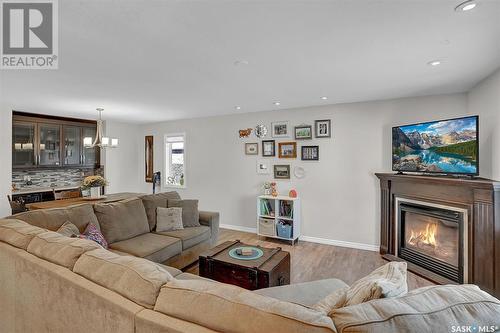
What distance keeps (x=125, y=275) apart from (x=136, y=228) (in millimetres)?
2172

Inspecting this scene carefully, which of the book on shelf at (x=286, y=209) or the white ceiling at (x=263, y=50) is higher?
the white ceiling at (x=263, y=50)

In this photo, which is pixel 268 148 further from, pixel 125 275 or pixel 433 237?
pixel 125 275

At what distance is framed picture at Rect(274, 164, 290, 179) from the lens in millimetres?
4496

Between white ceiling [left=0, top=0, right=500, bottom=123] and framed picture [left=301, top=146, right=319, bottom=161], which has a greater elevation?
white ceiling [left=0, top=0, right=500, bottom=123]

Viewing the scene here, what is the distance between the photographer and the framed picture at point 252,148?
480cm

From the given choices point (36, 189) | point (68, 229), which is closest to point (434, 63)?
point (68, 229)

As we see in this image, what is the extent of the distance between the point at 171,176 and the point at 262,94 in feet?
11.7

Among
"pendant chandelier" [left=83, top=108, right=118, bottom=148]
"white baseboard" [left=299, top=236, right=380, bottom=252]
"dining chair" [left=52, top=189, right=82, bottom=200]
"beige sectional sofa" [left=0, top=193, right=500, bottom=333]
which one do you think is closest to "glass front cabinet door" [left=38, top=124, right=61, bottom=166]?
"pendant chandelier" [left=83, top=108, right=118, bottom=148]

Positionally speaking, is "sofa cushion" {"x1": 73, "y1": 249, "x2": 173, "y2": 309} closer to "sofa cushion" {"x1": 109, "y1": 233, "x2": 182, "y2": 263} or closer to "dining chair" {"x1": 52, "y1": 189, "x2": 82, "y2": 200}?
"sofa cushion" {"x1": 109, "y1": 233, "x2": 182, "y2": 263}

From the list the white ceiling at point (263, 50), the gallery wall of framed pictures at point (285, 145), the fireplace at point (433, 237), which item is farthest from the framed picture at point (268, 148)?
the fireplace at point (433, 237)

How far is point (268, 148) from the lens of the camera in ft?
15.3

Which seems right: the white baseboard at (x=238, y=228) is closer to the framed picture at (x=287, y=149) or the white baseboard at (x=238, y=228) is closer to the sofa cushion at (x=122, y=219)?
the framed picture at (x=287, y=149)

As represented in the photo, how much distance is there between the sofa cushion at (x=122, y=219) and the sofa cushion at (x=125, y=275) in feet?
5.53

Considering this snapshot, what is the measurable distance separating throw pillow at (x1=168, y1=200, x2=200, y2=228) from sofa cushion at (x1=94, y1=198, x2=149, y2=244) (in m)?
0.48
